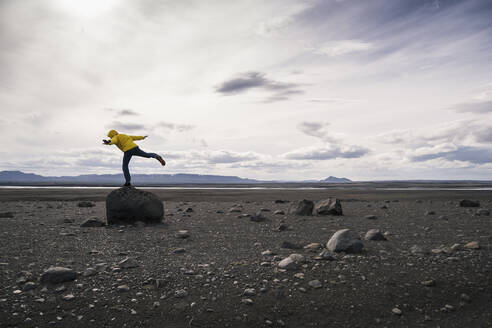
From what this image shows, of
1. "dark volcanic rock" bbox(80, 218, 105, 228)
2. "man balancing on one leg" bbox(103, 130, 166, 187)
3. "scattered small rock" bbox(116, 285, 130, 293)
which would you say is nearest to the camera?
"scattered small rock" bbox(116, 285, 130, 293)

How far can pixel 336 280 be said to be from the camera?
6227 millimetres

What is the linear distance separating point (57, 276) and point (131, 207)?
21.8 ft

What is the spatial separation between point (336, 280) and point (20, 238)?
9165 mm

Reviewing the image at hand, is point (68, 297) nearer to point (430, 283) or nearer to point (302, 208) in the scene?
point (430, 283)

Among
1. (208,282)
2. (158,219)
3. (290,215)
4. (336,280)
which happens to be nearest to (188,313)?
(208,282)

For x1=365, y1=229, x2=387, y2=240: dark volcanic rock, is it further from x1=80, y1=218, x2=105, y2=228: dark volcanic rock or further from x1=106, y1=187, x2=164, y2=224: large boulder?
x1=80, y1=218, x2=105, y2=228: dark volcanic rock

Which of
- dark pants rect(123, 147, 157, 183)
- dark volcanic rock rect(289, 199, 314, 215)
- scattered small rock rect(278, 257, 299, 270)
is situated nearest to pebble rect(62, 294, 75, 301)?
scattered small rock rect(278, 257, 299, 270)

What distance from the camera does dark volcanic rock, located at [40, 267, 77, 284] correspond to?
19.7 feet

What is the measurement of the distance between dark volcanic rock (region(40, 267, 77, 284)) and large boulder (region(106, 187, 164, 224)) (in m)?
6.48

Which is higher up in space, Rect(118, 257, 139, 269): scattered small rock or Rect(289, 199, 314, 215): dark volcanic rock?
Rect(289, 199, 314, 215): dark volcanic rock

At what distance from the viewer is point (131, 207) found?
1264 cm

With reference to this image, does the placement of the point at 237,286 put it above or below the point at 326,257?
below

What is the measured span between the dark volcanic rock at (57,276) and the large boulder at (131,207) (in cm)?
648

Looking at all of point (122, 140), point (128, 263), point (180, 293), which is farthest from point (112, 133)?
point (180, 293)
